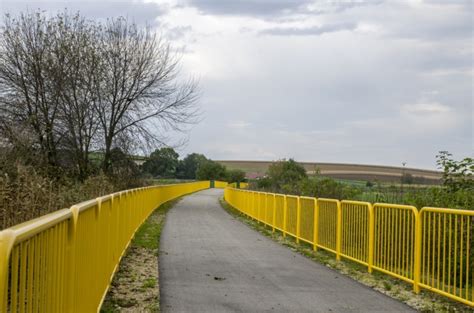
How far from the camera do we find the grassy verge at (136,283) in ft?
24.6

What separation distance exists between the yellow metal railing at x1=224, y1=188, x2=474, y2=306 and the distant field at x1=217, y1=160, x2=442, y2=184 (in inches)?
131

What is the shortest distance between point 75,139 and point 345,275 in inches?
773

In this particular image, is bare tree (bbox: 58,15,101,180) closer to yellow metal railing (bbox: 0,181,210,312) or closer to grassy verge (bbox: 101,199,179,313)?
grassy verge (bbox: 101,199,179,313)

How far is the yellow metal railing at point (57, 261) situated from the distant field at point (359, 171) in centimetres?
988

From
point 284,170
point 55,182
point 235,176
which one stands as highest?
point 284,170

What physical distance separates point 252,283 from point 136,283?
1.76 meters

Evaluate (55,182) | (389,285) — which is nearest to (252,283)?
(389,285)

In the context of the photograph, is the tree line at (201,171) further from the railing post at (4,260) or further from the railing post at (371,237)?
the railing post at (4,260)

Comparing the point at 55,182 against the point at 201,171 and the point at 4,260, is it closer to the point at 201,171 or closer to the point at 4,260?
the point at 4,260

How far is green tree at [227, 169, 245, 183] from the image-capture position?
94.9 m

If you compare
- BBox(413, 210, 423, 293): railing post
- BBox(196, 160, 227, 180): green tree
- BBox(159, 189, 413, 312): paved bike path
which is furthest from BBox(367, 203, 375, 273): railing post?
BBox(196, 160, 227, 180): green tree

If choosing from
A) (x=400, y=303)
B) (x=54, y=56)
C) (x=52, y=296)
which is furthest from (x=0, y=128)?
(x=52, y=296)

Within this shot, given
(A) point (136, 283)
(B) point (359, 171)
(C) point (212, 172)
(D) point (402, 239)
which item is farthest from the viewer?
(C) point (212, 172)

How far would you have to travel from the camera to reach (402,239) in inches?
362
